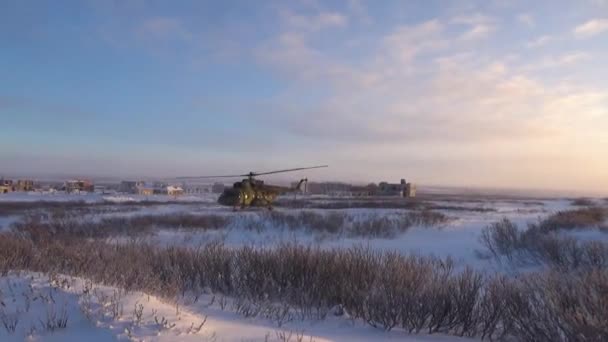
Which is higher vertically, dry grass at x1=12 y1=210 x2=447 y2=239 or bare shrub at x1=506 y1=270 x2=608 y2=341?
bare shrub at x1=506 y1=270 x2=608 y2=341

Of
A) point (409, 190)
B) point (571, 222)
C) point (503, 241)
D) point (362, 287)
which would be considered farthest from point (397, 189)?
point (362, 287)

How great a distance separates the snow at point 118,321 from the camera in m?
4.71

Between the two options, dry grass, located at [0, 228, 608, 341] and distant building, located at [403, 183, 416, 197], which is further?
distant building, located at [403, 183, 416, 197]

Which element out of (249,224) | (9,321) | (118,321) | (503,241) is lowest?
(249,224)

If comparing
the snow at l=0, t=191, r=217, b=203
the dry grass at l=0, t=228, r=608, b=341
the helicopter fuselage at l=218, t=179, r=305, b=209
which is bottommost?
the snow at l=0, t=191, r=217, b=203

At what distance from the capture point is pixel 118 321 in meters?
4.84

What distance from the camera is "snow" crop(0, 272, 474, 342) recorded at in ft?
15.5

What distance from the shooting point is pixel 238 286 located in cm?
865

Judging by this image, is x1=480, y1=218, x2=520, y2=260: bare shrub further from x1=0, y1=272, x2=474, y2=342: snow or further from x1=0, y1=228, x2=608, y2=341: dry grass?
x1=0, y1=272, x2=474, y2=342: snow

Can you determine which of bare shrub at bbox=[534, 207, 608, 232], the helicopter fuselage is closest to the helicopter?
the helicopter fuselage

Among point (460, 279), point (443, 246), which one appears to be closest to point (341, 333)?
point (460, 279)

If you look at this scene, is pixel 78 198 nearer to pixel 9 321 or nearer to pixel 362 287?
pixel 362 287

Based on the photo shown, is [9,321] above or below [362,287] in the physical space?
above

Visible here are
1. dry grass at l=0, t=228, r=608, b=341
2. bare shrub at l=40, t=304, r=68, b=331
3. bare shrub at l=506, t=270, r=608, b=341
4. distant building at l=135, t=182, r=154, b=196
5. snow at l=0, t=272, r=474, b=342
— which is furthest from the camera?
distant building at l=135, t=182, r=154, b=196
